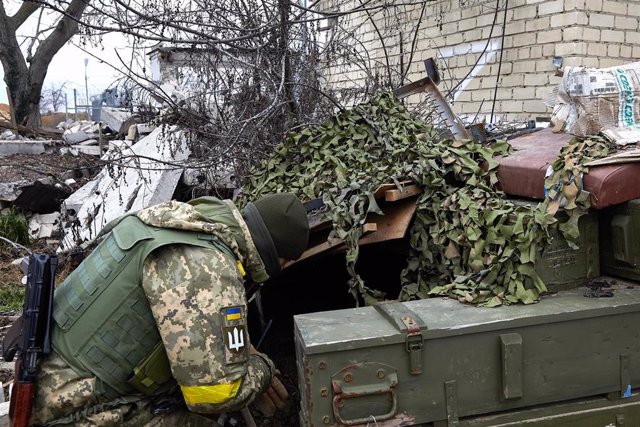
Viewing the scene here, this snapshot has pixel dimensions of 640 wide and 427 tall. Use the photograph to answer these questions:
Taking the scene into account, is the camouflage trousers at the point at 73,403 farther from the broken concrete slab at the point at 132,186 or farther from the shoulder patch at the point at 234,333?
the broken concrete slab at the point at 132,186

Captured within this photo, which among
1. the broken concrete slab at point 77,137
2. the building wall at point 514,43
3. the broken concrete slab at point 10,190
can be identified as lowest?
the broken concrete slab at point 10,190

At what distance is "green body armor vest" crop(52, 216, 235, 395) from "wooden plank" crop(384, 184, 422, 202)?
0.79 meters

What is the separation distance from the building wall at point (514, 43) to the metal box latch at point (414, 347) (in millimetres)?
3405

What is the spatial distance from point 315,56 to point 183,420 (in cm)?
344

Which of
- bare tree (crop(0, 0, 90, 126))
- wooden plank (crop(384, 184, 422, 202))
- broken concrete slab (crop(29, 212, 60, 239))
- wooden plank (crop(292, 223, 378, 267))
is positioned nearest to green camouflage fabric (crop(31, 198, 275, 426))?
wooden plank (crop(292, 223, 378, 267))

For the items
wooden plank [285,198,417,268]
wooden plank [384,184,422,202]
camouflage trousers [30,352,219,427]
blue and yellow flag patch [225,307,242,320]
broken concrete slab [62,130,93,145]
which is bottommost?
camouflage trousers [30,352,219,427]

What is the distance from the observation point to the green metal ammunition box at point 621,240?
2408mm

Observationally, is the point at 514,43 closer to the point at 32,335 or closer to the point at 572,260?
the point at 572,260

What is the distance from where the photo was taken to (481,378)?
219 cm

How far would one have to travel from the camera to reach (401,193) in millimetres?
2680

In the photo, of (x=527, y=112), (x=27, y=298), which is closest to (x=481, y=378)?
(x=27, y=298)

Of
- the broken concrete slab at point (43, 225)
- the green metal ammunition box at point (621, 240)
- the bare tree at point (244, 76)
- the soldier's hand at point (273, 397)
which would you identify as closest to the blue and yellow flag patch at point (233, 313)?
the soldier's hand at point (273, 397)

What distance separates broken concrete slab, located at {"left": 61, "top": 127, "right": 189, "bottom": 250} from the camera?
5.04 metres

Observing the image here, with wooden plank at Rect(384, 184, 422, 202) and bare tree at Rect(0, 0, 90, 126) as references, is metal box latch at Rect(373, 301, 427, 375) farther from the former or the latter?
bare tree at Rect(0, 0, 90, 126)
